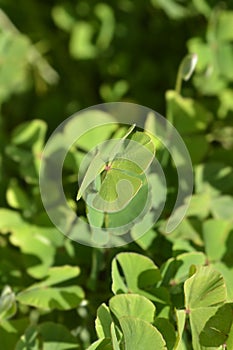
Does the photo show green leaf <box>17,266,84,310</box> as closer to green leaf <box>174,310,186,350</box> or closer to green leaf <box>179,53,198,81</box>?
green leaf <box>174,310,186,350</box>

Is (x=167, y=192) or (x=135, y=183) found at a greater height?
(x=135, y=183)

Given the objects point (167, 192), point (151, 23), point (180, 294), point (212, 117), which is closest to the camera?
point (180, 294)

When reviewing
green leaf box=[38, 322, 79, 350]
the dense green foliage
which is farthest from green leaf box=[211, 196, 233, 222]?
green leaf box=[38, 322, 79, 350]

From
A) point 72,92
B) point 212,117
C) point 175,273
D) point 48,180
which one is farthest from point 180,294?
point 72,92

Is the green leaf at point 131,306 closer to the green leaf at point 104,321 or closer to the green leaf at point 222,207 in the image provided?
the green leaf at point 104,321

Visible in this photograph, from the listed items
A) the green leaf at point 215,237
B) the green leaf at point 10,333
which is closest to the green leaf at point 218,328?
the green leaf at point 215,237

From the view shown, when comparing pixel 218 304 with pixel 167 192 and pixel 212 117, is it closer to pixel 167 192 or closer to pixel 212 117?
pixel 167 192

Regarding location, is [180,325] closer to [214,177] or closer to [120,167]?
[120,167]
